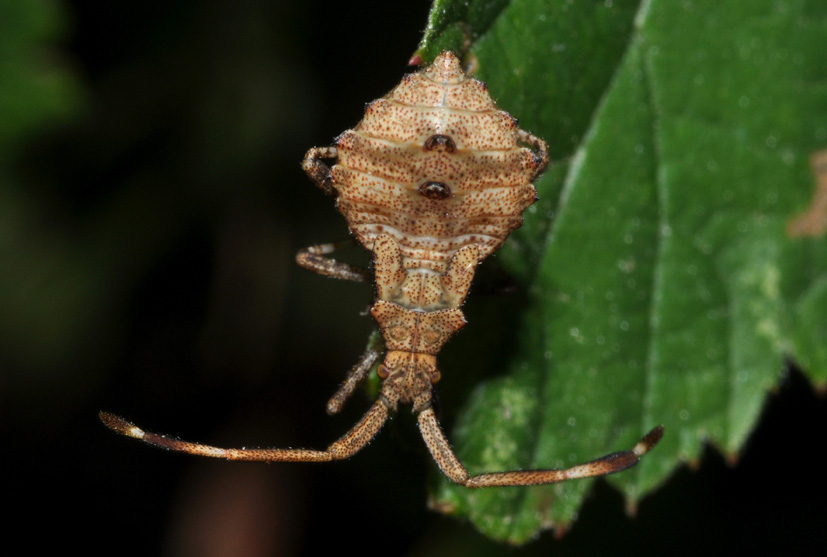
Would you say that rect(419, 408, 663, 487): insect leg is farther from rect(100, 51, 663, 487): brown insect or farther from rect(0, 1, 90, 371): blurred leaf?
rect(0, 1, 90, 371): blurred leaf

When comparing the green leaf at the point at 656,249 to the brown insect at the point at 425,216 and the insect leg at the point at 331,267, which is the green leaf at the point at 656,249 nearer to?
the brown insect at the point at 425,216

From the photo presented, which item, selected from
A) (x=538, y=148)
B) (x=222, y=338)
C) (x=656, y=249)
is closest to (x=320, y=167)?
(x=538, y=148)

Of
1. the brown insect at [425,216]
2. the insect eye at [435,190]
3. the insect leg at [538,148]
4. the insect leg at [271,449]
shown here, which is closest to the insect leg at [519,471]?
the brown insect at [425,216]

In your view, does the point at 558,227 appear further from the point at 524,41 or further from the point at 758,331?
the point at 758,331

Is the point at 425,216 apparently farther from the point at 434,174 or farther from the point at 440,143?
the point at 440,143

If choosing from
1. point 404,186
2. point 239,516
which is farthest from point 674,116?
point 239,516

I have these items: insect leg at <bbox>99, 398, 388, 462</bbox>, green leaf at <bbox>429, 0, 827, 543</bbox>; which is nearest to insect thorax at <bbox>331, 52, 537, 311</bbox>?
green leaf at <bbox>429, 0, 827, 543</bbox>

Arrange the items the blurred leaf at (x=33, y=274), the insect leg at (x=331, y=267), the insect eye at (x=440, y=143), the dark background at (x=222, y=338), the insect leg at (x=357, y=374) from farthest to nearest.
Answer: the blurred leaf at (x=33, y=274) → the dark background at (x=222, y=338) → the insect leg at (x=331, y=267) → the insect leg at (x=357, y=374) → the insect eye at (x=440, y=143)
